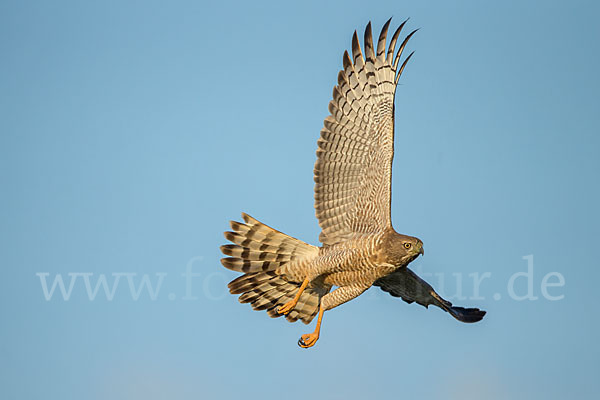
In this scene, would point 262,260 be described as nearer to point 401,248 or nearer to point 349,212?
point 349,212

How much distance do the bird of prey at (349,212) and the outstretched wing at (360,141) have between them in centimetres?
1

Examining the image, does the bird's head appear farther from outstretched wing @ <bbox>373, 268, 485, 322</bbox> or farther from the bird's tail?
outstretched wing @ <bbox>373, 268, 485, 322</bbox>

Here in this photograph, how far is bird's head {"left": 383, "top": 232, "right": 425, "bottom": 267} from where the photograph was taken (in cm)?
1218

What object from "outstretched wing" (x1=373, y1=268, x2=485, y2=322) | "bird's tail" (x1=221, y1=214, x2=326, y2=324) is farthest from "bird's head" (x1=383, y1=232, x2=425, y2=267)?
"outstretched wing" (x1=373, y1=268, x2=485, y2=322)

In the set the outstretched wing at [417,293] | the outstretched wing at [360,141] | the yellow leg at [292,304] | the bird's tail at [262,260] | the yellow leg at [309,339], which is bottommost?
the yellow leg at [309,339]

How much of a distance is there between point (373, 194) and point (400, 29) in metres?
2.15

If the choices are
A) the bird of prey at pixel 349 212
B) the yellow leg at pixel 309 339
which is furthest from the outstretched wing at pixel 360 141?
the yellow leg at pixel 309 339

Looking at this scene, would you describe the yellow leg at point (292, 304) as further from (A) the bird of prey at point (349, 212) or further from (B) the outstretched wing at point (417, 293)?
(B) the outstretched wing at point (417, 293)

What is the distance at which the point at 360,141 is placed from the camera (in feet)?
41.2

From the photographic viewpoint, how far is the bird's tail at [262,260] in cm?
1253

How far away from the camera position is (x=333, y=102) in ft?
41.4

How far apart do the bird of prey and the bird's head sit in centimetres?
1

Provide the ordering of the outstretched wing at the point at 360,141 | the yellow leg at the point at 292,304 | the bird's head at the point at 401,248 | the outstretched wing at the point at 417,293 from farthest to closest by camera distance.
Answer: the outstretched wing at the point at 417,293, the yellow leg at the point at 292,304, the outstretched wing at the point at 360,141, the bird's head at the point at 401,248

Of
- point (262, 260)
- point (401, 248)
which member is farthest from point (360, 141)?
point (262, 260)
